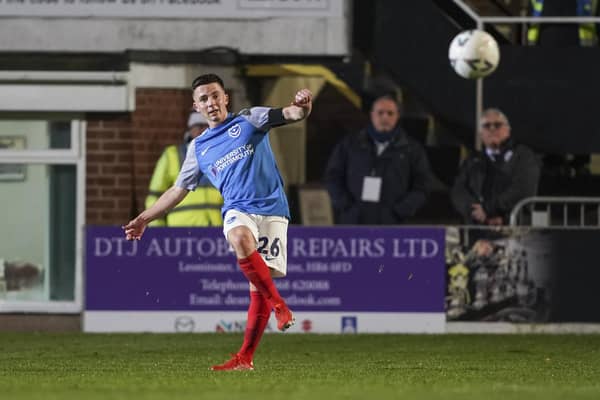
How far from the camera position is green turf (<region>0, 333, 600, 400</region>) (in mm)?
9336

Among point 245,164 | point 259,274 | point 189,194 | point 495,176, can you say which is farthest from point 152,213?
point 495,176

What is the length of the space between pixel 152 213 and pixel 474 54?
5.10 m

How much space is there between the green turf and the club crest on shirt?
1.53 metres

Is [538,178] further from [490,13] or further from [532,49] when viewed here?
[490,13]

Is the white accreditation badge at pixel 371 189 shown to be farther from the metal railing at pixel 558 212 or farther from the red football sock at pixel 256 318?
the red football sock at pixel 256 318

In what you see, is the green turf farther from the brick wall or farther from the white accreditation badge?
the brick wall

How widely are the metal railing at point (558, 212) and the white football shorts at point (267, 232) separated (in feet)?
16.2

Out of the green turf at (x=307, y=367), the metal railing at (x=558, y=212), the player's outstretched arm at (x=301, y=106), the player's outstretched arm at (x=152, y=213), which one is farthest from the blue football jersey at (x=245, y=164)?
the metal railing at (x=558, y=212)

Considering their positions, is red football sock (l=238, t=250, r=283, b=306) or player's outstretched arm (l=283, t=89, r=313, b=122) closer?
player's outstretched arm (l=283, t=89, r=313, b=122)

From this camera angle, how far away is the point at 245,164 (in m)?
11.3

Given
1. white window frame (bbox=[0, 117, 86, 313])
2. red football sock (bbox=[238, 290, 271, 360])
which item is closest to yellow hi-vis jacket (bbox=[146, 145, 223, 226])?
white window frame (bbox=[0, 117, 86, 313])

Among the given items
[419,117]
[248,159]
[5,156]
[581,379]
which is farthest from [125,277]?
[581,379]

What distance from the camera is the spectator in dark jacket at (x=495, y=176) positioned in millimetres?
15859

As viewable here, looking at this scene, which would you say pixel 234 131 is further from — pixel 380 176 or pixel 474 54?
pixel 474 54
